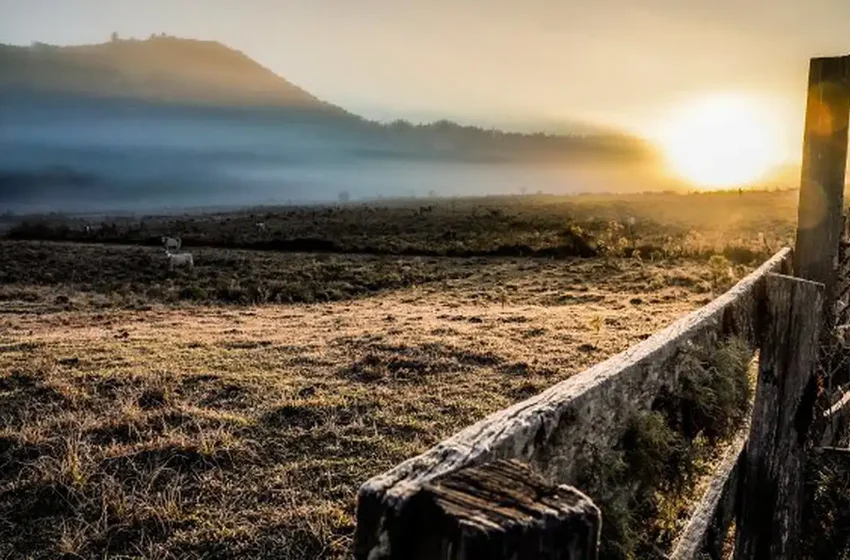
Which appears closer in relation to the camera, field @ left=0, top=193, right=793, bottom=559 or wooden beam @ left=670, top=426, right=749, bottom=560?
wooden beam @ left=670, top=426, right=749, bottom=560

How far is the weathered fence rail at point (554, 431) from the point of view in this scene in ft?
4.01

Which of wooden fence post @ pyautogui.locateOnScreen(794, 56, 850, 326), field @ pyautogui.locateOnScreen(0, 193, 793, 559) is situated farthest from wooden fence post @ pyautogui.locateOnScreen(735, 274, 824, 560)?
field @ pyautogui.locateOnScreen(0, 193, 793, 559)

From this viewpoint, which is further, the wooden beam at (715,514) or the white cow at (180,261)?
the white cow at (180,261)

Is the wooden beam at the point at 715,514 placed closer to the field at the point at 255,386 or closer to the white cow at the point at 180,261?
the field at the point at 255,386

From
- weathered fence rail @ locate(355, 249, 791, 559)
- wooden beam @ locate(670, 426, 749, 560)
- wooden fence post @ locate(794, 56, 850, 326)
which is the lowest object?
wooden beam @ locate(670, 426, 749, 560)

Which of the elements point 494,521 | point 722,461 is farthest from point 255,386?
point 494,521

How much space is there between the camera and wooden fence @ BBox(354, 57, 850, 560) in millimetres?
1158

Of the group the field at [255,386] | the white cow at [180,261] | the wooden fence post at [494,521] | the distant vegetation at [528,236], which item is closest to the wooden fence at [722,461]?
the wooden fence post at [494,521]

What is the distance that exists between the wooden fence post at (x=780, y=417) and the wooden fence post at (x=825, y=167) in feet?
4.60

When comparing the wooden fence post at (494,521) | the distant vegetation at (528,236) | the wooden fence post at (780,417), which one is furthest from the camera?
the distant vegetation at (528,236)

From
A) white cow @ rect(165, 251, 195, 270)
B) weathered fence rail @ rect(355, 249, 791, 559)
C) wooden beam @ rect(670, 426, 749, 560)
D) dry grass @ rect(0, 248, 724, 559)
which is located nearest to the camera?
weathered fence rail @ rect(355, 249, 791, 559)

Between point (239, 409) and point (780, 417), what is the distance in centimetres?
546

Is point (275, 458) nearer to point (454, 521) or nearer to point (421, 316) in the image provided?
point (454, 521)

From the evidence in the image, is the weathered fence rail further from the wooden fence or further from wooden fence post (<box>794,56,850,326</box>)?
wooden fence post (<box>794,56,850,326</box>)
